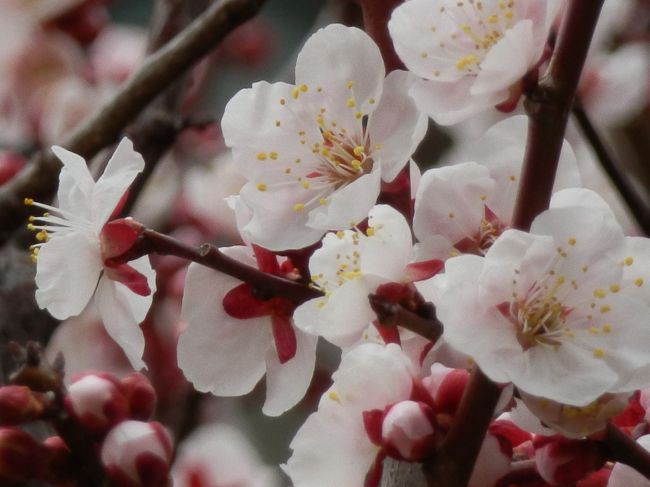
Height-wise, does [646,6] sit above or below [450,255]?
below

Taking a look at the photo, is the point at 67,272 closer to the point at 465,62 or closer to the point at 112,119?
the point at 465,62

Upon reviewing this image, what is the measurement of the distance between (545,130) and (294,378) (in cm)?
28

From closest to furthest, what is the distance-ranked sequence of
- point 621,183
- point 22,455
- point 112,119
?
point 22,455 < point 112,119 < point 621,183

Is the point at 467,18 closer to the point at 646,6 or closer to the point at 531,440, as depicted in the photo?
the point at 531,440

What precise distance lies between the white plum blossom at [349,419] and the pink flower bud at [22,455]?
21 centimetres

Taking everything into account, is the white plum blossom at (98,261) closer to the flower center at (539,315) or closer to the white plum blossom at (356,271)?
the white plum blossom at (356,271)

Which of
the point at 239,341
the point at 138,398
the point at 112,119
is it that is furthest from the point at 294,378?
the point at 112,119

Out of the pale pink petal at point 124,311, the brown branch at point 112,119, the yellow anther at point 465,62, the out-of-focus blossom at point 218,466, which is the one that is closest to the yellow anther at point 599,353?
the yellow anther at point 465,62

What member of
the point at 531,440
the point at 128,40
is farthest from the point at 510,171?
the point at 128,40

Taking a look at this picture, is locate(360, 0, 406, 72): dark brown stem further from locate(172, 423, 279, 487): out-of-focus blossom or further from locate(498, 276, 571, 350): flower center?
locate(172, 423, 279, 487): out-of-focus blossom

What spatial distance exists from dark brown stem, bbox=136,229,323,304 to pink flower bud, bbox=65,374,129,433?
144 mm

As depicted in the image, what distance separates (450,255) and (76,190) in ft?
0.89

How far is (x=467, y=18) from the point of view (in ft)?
2.67

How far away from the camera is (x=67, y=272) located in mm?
814
